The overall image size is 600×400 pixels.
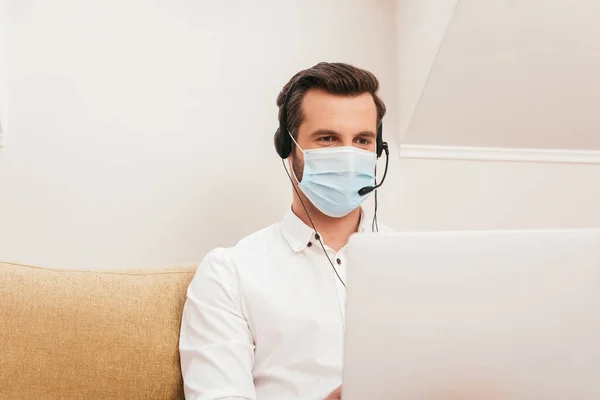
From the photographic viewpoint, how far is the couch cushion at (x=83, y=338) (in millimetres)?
1170

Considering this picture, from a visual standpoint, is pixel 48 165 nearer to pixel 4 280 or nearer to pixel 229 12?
pixel 4 280

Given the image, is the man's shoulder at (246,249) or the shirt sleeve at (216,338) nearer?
the shirt sleeve at (216,338)

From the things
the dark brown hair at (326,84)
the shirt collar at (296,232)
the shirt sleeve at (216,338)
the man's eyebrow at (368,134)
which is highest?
the dark brown hair at (326,84)

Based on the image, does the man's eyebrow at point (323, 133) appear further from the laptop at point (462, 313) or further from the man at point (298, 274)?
the laptop at point (462, 313)

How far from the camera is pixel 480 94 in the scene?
1871 mm

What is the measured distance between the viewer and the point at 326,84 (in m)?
1.46

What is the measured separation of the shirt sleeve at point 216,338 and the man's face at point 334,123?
12.3 inches

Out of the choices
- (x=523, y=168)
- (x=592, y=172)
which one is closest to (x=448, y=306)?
(x=523, y=168)

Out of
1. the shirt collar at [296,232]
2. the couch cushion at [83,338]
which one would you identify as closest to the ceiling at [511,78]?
the shirt collar at [296,232]

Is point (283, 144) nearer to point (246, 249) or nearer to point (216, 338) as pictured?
point (246, 249)

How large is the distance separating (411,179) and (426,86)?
30cm

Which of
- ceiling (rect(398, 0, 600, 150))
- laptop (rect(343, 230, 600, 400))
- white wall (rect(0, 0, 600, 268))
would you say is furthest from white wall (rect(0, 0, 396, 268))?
laptop (rect(343, 230, 600, 400))

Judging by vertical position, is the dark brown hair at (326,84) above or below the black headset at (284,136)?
above

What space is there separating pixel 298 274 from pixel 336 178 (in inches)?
9.0
